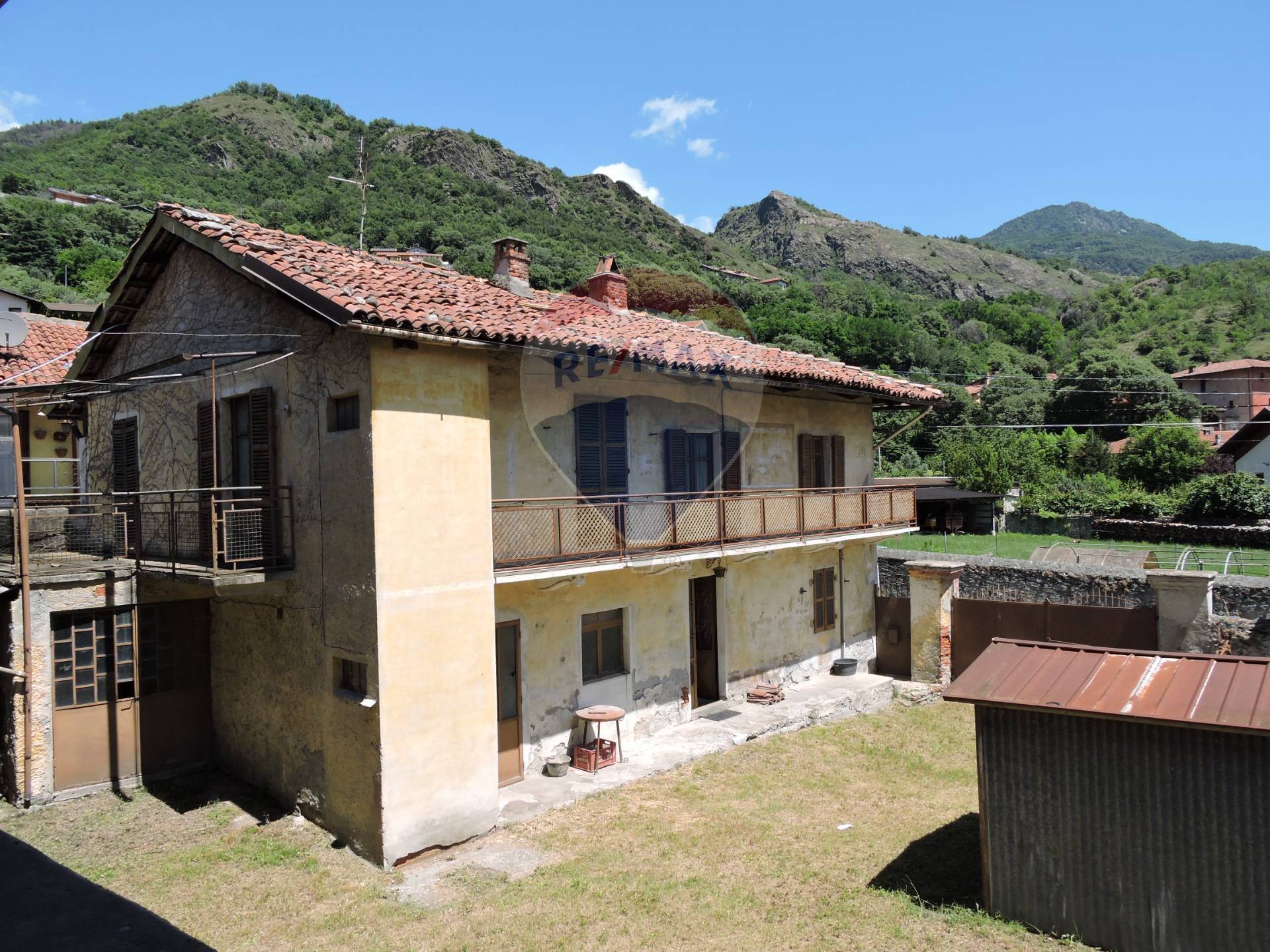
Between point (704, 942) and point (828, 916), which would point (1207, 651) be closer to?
point (828, 916)

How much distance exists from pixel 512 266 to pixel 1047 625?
11.9 meters

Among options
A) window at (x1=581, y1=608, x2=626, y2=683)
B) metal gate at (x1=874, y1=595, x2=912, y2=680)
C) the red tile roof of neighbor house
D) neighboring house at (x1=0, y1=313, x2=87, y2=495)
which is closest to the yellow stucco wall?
the red tile roof of neighbor house

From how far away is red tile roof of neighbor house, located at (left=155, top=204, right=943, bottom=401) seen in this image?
28.1 ft

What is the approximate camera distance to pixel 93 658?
10266 millimetres

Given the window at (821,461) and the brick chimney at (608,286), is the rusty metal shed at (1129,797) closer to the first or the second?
the window at (821,461)

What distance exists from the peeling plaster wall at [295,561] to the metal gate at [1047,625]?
10.9m

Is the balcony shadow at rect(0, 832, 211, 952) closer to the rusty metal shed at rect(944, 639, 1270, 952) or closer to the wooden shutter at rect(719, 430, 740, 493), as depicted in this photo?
the rusty metal shed at rect(944, 639, 1270, 952)

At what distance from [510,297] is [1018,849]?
9.35 meters

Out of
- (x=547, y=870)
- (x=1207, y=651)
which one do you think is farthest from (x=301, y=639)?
(x=1207, y=651)

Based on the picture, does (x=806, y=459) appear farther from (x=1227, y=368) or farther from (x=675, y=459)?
(x=1227, y=368)

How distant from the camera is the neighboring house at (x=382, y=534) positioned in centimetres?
859

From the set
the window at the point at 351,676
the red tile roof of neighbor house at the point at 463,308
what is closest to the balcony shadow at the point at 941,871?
the window at the point at 351,676

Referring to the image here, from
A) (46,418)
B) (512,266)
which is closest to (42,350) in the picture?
(46,418)

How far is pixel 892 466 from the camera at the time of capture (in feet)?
181
